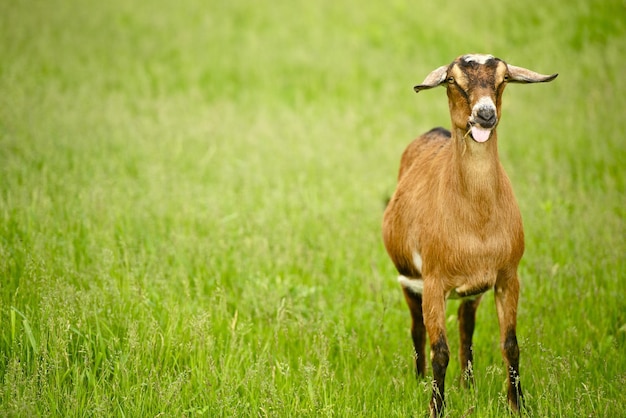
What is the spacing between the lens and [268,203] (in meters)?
7.47

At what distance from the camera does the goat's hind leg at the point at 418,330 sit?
495 centimetres

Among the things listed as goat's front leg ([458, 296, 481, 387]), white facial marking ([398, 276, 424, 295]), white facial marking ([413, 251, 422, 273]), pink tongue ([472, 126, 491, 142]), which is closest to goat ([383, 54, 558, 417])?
pink tongue ([472, 126, 491, 142])

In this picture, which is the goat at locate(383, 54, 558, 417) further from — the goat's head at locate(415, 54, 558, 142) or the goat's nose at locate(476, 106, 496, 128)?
the goat's nose at locate(476, 106, 496, 128)

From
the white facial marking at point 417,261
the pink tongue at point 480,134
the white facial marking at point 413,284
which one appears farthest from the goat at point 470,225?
the white facial marking at point 413,284

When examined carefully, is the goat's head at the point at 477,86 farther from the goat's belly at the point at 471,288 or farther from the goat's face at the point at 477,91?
the goat's belly at the point at 471,288

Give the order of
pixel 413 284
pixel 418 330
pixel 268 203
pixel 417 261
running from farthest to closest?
1. pixel 268 203
2. pixel 418 330
3. pixel 413 284
4. pixel 417 261

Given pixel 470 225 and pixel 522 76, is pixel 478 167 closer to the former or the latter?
pixel 470 225

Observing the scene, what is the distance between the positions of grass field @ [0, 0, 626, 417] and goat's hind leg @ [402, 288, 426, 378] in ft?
0.55

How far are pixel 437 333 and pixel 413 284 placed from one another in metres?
0.64

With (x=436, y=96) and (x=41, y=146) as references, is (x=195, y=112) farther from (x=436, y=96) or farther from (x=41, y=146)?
(x=436, y=96)

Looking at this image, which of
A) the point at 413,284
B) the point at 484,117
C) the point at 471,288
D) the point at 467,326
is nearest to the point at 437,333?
the point at 471,288

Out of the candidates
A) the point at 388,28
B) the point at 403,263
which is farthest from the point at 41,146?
the point at 388,28

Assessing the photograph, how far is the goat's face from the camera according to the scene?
3.83m

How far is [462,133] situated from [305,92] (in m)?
7.91
